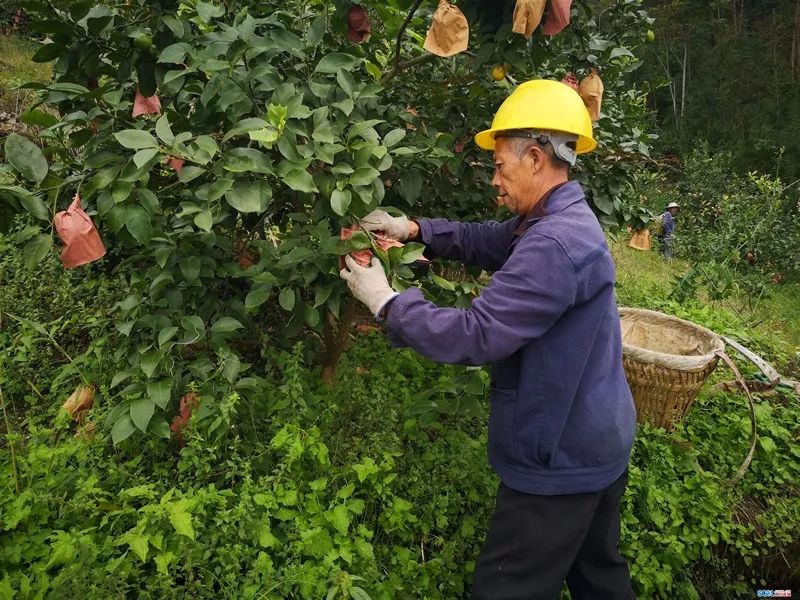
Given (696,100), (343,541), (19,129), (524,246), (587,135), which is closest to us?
(524,246)

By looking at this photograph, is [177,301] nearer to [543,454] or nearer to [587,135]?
[543,454]

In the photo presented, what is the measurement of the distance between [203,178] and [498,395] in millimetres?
1005

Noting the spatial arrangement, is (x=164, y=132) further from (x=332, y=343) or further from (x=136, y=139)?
(x=332, y=343)

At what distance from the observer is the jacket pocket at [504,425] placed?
1453mm

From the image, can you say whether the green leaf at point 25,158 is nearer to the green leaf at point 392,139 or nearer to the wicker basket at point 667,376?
the green leaf at point 392,139

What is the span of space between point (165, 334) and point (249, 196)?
0.47 m

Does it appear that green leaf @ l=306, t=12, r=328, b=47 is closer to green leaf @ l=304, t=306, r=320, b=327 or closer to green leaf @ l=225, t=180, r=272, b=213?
green leaf @ l=225, t=180, r=272, b=213

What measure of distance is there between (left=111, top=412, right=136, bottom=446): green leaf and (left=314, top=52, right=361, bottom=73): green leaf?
1.02 m

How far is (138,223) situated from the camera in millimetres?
1361

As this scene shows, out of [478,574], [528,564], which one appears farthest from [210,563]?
[528,564]

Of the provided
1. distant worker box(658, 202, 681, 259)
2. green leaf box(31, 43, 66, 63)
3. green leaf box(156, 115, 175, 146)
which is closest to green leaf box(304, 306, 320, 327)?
green leaf box(156, 115, 175, 146)

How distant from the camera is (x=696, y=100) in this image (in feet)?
55.6

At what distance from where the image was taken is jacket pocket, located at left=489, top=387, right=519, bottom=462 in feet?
4.77

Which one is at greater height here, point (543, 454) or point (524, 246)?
point (524, 246)
